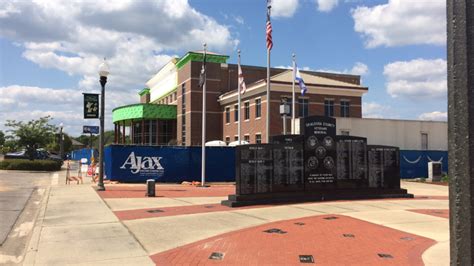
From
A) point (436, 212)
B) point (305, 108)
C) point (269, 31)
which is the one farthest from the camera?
point (305, 108)

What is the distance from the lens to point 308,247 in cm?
805

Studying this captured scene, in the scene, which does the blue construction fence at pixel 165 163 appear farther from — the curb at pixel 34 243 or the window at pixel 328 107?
the window at pixel 328 107

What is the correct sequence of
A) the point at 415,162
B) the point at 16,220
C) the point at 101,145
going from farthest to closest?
1. the point at 415,162
2. the point at 101,145
3. the point at 16,220

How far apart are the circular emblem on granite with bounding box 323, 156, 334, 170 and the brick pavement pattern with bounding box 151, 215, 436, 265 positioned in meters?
5.96

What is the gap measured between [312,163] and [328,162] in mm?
722

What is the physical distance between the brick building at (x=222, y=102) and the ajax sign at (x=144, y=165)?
19.0 metres

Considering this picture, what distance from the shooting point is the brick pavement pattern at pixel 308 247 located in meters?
7.12

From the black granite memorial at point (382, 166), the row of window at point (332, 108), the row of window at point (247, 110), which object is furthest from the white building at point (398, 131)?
the black granite memorial at point (382, 166)

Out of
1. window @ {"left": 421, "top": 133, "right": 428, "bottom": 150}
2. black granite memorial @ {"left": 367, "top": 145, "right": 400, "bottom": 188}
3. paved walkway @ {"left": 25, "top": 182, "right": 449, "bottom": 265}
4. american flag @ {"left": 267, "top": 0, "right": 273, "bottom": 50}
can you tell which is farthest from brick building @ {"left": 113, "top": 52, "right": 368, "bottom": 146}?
paved walkway @ {"left": 25, "top": 182, "right": 449, "bottom": 265}

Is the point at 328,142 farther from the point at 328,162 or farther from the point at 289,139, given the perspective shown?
the point at 289,139

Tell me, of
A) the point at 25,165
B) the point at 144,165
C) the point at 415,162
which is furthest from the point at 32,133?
the point at 415,162

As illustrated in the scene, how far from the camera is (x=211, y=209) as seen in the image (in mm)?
13258

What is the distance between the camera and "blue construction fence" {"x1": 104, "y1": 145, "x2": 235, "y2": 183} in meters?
24.8

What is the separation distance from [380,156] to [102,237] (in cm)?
1198
